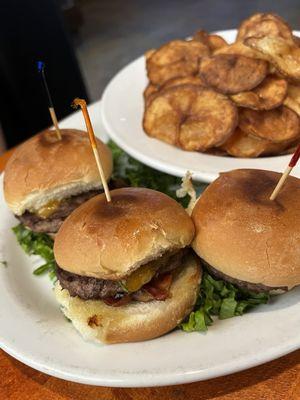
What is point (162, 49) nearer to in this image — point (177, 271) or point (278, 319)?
point (177, 271)

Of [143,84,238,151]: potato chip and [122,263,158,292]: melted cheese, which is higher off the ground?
[143,84,238,151]: potato chip

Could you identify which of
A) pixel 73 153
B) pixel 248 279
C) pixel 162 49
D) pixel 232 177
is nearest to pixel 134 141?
pixel 73 153

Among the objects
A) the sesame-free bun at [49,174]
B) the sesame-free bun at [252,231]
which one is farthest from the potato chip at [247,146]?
the sesame-free bun at [49,174]

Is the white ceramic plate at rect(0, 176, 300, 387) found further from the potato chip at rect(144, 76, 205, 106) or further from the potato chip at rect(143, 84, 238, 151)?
the potato chip at rect(144, 76, 205, 106)

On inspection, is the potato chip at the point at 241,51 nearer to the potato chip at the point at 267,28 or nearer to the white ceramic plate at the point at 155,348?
the potato chip at the point at 267,28

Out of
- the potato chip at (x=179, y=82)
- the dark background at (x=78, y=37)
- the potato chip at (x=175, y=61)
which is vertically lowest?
the dark background at (x=78, y=37)

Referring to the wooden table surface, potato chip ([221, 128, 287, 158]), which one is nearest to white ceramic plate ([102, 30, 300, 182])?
potato chip ([221, 128, 287, 158])
